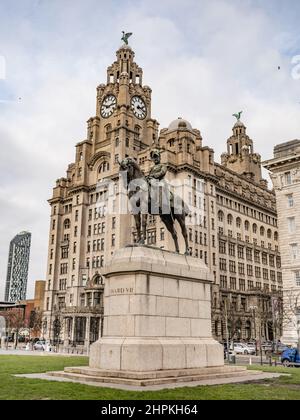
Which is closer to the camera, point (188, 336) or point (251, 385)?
point (251, 385)

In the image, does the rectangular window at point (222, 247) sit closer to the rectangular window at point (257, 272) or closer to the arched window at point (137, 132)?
the rectangular window at point (257, 272)

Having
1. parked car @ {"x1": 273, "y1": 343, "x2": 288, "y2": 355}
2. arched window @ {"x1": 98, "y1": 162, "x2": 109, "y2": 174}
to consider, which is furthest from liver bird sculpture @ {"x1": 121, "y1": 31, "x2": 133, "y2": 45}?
parked car @ {"x1": 273, "y1": 343, "x2": 288, "y2": 355}

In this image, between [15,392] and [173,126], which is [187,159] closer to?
[173,126]

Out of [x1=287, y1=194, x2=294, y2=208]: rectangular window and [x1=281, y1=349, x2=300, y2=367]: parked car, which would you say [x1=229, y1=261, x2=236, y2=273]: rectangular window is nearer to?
[x1=287, y1=194, x2=294, y2=208]: rectangular window

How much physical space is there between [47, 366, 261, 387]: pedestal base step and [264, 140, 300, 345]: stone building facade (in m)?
37.1

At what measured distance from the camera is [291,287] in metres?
53.3

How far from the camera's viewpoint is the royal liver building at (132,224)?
8375 centimetres

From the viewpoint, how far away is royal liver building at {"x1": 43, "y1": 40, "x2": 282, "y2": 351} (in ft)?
275

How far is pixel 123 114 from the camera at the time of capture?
94250mm

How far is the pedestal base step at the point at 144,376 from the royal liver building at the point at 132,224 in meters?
60.3

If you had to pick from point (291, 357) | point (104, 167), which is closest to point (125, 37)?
point (104, 167)

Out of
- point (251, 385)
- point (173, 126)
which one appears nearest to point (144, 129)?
point (173, 126)

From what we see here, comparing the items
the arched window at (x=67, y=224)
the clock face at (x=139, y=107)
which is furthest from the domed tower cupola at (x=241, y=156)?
the arched window at (x=67, y=224)
